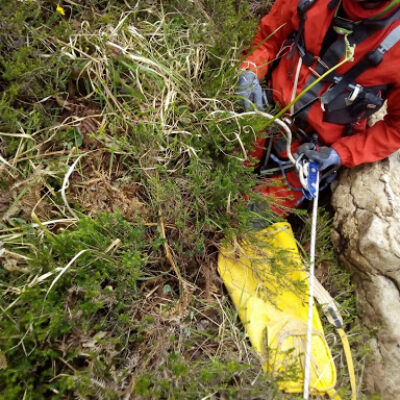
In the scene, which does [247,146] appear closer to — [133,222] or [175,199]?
[175,199]

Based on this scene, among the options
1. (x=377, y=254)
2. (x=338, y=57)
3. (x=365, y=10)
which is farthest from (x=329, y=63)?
(x=377, y=254)

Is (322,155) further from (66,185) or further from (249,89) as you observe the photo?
(66,185)

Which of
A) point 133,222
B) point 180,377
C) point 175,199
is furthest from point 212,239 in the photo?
point 180,377

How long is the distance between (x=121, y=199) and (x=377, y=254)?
1.95 m

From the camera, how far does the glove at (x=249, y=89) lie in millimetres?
2345

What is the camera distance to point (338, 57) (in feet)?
7.03

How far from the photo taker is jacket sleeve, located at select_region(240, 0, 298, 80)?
237cm

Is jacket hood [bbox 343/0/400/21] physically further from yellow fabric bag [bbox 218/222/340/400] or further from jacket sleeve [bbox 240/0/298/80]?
yellow fabric bag [bbox 218/222/340/400]

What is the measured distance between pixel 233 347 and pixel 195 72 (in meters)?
1.96

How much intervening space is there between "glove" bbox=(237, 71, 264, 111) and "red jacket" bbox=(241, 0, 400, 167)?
0.25 feet

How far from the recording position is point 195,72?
2295 mm

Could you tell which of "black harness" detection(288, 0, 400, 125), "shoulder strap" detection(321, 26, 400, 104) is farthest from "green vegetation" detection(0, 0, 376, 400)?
"shoulder strap" detection(321, 26, 400, 104)

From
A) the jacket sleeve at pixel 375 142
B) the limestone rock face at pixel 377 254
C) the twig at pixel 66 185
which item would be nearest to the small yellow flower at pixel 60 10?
the twig at pixel 66 185

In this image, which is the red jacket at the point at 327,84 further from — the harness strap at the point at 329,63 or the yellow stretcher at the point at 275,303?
the yellow stretcher at the point at 275,303
